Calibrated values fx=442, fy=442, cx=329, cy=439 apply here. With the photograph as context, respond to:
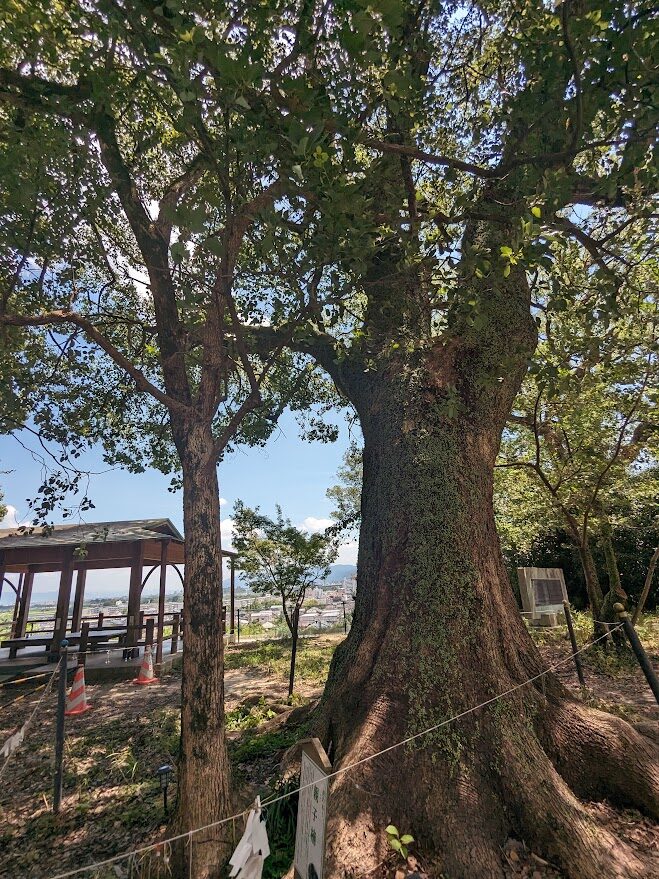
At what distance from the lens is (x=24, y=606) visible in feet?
52.1

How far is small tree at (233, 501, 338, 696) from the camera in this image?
11.5 metres

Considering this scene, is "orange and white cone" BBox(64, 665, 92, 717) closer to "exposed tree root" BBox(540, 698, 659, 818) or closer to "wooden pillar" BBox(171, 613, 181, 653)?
"wooden pillar" BBox(171, 613, 181, 653)

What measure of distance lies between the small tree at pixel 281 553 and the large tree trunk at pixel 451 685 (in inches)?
266

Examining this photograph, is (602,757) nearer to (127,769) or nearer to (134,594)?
(127,769)

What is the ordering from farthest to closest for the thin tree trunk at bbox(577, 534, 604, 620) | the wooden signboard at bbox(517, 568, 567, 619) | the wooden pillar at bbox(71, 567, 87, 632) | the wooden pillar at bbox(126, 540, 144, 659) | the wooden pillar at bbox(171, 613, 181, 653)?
the wooden pillar at bbox(71, 567, 87, 632) < the wooden pillar at bbox(171, 613, 181, 653) < the wooden pillar at bbox(126, 540, 144, 659) < the wooden signboard at bbox(517, 568, 567, 619) < the thin tree trunk at bbox(577, 534, 604, 620)

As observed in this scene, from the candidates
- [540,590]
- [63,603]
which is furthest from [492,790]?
[63,603]

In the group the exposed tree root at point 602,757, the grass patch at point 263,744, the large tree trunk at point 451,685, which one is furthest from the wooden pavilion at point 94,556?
the exposed tree root at point 602,757

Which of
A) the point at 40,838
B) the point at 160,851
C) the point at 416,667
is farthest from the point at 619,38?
the point at 40,838

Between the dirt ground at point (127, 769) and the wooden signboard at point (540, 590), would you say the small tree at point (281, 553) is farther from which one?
the wooden signboard at point (540, 590)

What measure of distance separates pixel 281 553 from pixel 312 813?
953 centimetres

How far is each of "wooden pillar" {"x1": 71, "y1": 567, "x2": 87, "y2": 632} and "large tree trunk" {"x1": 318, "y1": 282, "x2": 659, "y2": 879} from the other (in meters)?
→ 15.3

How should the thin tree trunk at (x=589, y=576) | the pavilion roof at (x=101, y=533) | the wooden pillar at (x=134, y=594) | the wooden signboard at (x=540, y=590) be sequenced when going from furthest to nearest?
the pavilion roof at (x=101, y=533) → the wooden pillar at (x=134, y=594) → the wooden signboard at (x=540, y=590) → the thin tree trunk at (x=589, y=576)

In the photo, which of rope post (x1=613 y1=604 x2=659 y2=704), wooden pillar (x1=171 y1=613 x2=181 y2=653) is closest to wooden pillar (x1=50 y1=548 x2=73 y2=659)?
wooden pillar (x1=171 y1=613 x2=181 y2=653)

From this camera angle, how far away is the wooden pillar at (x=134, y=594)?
40.7ft
